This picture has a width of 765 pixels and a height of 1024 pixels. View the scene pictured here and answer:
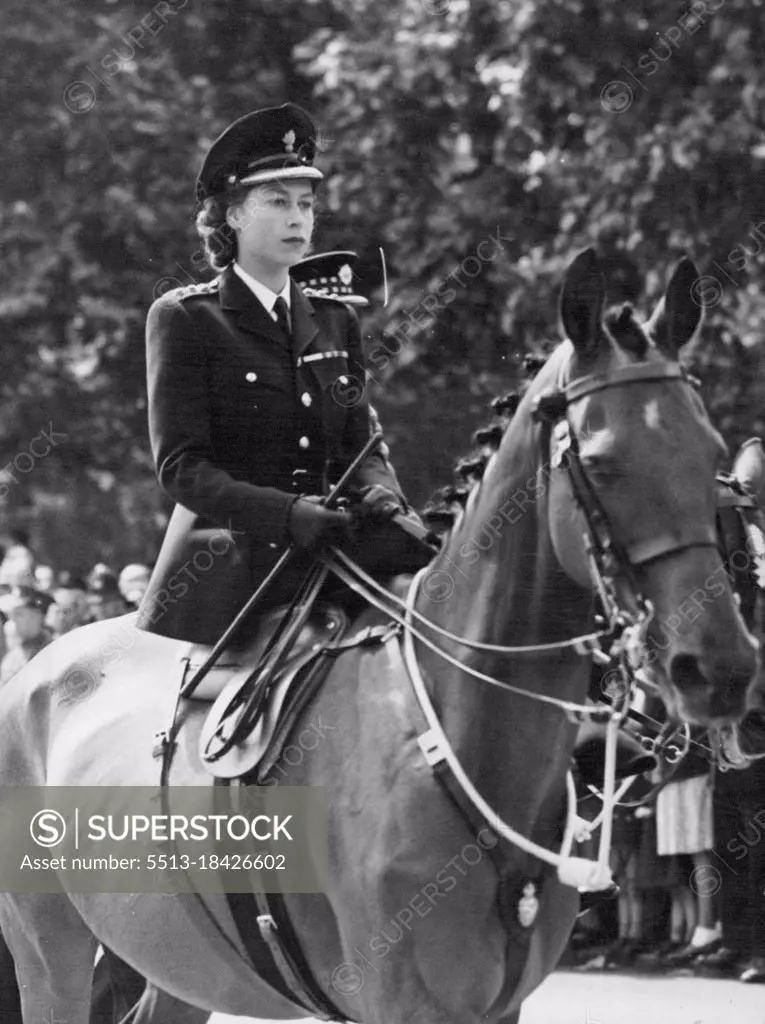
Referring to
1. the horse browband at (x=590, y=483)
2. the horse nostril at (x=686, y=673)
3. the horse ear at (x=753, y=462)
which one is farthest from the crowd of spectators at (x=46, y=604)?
the horse nostril at (x=686, y=673)

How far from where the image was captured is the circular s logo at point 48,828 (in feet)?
19.6

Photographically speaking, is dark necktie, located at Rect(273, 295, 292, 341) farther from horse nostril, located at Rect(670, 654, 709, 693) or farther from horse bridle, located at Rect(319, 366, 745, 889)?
horse nostril, located at Rect(670, 654, 709, 693)

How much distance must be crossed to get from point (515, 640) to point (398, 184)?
12.6 m

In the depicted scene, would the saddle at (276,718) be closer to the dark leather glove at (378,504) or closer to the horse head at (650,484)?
the dark leather glove at (378,504)

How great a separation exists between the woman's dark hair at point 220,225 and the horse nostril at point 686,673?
219 cm

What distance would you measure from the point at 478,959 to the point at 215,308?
6.80 ft

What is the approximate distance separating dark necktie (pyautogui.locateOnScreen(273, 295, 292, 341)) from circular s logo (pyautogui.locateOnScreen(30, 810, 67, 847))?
5.39 ft

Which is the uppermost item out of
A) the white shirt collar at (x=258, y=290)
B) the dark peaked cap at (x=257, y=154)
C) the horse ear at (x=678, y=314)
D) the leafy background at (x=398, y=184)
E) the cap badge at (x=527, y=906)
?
the leafy background at (x=398, y=184)

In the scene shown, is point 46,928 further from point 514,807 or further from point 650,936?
point 650,936

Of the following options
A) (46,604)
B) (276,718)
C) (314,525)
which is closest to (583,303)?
(314,525)

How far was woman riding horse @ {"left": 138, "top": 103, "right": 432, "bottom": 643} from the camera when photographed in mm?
5445

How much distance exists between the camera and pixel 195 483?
530cm

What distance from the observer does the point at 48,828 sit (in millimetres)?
6051

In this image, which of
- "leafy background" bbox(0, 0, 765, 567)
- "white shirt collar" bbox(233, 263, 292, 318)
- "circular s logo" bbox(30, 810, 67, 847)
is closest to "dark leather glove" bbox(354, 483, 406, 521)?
"white shirt collar" bbox(233, 263, 292, 318)
